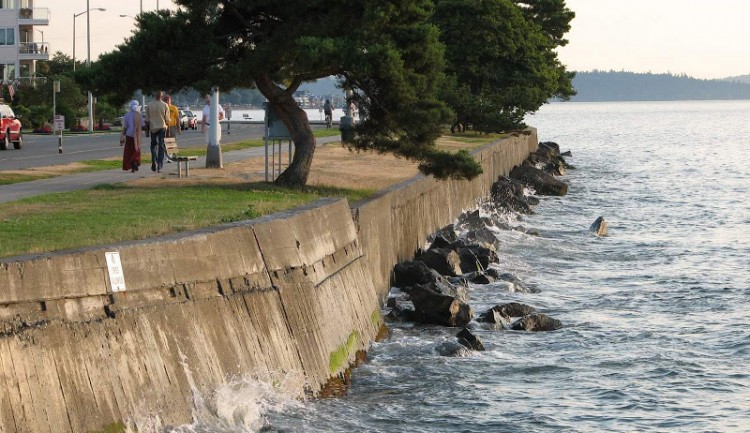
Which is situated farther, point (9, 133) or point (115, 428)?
point (9, 133)

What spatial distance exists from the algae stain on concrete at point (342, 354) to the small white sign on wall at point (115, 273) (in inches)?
166

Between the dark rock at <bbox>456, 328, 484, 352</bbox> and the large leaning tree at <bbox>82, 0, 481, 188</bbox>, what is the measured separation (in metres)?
5.42

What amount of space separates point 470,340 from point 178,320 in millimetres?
6644

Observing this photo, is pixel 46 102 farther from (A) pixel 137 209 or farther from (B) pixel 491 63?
(A) pixel 137 209

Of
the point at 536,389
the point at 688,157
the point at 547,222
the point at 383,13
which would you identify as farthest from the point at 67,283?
the point at 688,157

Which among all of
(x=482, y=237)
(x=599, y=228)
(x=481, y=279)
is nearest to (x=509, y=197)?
(x=599, y=228)

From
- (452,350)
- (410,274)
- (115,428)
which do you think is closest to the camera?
(115,428)

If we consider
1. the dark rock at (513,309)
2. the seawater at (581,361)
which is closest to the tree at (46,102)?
the seawater at (581,361)

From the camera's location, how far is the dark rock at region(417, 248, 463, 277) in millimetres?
24297

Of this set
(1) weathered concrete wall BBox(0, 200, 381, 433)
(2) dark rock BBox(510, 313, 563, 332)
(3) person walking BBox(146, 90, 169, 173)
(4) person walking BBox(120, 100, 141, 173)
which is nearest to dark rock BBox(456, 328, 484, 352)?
(2) dark rock BBox(510, 313, 563, 332)

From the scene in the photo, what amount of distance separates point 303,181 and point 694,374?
8800 mm

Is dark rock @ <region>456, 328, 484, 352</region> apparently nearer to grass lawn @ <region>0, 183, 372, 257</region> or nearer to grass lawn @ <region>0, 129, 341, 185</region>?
grass lawn @ <region>0, 183, 372, 257</region>

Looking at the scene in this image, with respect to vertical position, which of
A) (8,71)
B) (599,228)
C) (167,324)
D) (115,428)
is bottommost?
(599,228)

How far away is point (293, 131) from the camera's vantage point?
2408 centimetres
